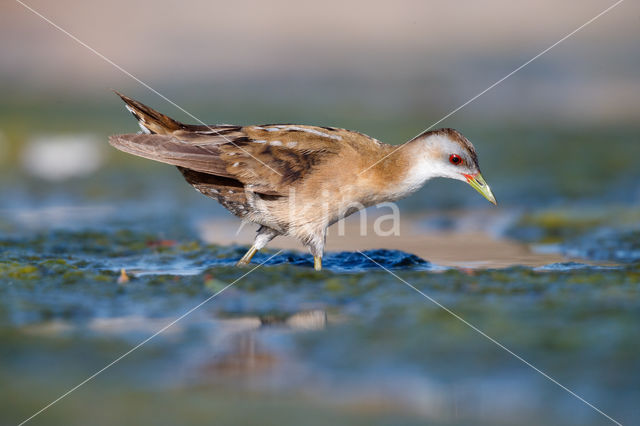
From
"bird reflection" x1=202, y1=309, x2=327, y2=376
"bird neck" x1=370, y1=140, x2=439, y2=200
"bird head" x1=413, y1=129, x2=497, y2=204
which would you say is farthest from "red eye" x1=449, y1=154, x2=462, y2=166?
"bird reflection" x1=202, y1=309, x2=327, y2=376

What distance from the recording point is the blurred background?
17.8 ft

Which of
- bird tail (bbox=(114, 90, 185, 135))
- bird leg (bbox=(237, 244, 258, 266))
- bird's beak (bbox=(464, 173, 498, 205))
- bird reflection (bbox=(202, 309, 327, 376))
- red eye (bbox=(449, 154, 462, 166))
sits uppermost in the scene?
bird tail (bbox=(114, 90, 185, 135))

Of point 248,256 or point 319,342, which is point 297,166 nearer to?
point 248,256

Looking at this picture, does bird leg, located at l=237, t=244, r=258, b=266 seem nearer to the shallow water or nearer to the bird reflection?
the shallow water

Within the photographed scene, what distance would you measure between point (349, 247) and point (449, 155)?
7.50 feet

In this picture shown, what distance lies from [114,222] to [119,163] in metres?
3.78

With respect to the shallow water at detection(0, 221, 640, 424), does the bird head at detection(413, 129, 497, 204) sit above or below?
above

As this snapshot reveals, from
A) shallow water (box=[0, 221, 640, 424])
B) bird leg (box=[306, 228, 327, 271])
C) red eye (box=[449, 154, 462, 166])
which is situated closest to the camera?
shallow water (box=[0, 221, 640, 424])

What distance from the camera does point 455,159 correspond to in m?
8.38

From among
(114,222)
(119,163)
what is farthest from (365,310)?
(119,163)

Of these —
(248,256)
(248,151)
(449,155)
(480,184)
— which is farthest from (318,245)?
(480,184)

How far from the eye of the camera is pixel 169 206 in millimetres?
12516

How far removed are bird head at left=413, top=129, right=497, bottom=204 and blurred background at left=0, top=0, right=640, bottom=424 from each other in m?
0.93

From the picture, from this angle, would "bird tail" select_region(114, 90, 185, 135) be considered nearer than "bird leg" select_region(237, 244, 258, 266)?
Yes
